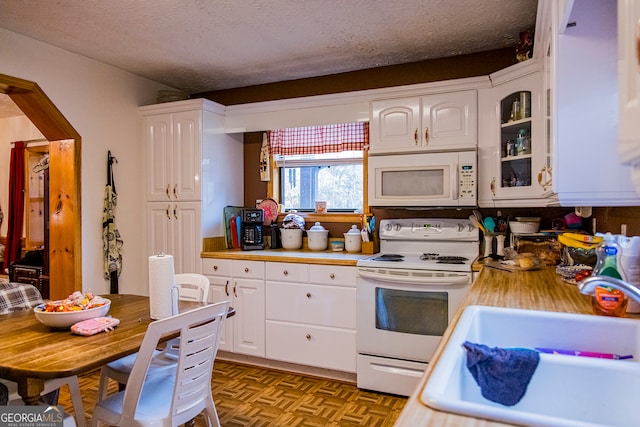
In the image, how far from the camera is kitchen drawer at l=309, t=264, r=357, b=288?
290 cm

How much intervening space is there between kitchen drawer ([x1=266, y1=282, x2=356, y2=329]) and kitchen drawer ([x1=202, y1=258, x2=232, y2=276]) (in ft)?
1.30

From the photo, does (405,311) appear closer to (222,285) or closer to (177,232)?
(222,285)

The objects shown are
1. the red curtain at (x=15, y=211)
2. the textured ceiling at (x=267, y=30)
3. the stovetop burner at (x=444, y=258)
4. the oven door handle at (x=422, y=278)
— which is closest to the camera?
the textured ceiling at (x=267, y=30)

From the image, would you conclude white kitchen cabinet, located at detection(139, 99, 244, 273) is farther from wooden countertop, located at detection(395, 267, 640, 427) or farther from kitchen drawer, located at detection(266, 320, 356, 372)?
wooden countertop, located at detection(395, 267, 640, 427)

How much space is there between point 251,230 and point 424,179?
1.50 metres

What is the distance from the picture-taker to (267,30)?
2.69 meters

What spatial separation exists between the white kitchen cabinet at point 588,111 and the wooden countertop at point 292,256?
165cm

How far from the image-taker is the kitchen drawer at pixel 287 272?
9.98ft

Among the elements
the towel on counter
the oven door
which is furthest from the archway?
the towel on counter

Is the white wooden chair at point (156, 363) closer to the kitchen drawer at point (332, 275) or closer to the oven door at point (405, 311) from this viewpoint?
the kitchen drawer at point (332, 275)

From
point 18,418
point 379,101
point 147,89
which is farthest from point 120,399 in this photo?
point 147,89

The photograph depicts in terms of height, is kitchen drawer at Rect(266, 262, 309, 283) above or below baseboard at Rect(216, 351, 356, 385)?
above

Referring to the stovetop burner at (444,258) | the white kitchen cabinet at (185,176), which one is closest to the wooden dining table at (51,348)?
the white kitchen cabinet at (185,176)

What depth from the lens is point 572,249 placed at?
2072 mm
